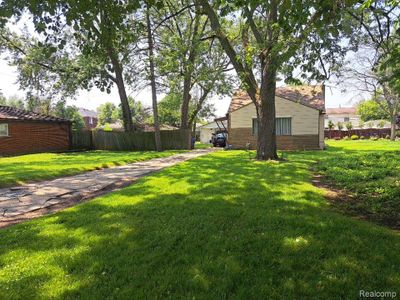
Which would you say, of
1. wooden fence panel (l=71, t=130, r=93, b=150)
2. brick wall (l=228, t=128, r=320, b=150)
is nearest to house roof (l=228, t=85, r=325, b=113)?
brick wall (l=228, t=128, r=320, b=150)

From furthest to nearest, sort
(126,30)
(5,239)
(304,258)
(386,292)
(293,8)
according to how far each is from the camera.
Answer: (126,30)
(293,8)
(5,239)
(304,258)
(386,292)

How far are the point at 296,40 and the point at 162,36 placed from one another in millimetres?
21605

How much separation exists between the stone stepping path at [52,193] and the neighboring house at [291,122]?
51.4ft

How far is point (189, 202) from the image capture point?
6656mm

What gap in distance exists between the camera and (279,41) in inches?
334

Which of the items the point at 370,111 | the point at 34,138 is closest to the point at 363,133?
the point at 370,111

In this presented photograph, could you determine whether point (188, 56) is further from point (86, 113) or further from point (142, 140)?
point (86, 113)

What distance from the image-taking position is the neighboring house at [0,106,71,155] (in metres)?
23.6

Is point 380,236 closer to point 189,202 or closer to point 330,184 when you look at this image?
point 189,202

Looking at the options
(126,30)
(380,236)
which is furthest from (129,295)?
(126,30)

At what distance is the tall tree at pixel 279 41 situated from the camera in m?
5.57

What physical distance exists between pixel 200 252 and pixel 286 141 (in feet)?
71.6

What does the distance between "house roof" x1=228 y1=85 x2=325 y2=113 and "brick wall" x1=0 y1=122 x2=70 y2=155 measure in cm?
1433

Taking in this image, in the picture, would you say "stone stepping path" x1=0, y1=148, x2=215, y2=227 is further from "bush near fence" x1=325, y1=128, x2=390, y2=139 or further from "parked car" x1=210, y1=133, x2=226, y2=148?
"bush near fence" x1=325, y1=128, x2=390, y2=139
